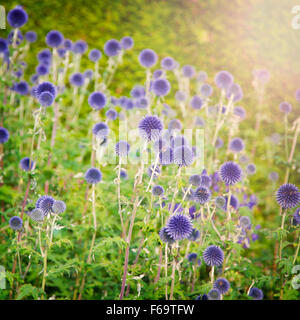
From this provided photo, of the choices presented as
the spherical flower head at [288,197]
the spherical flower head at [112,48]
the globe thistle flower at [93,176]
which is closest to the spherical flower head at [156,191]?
the globe thistle flower at [93,176]

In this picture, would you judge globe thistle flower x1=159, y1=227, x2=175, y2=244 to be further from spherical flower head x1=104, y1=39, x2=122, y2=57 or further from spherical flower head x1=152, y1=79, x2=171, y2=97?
spherical flower head x1=104, y1=39, x2=122, y2=57

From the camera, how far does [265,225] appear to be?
15.0ft

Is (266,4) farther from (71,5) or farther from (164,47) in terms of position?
(71,5)

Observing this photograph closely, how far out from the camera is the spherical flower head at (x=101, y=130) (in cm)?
267

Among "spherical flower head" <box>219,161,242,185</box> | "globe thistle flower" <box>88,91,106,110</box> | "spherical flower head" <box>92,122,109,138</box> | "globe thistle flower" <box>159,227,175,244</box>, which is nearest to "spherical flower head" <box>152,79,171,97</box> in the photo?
"globe thistle flower" <box>88,91,106,110</box>

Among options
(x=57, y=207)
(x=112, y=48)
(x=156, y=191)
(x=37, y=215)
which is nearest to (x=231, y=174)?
(x=156, y=191)

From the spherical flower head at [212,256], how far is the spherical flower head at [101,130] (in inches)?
47.4

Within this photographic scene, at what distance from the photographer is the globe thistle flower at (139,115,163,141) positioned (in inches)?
83.8

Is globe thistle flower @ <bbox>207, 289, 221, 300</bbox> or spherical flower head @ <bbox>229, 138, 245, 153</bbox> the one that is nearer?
globe thistle flower @ <bbox>207, 289, 221, 300</bbox>

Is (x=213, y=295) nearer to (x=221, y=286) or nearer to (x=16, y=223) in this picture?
(x=221, y=286)

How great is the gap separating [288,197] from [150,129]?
3.68 ft

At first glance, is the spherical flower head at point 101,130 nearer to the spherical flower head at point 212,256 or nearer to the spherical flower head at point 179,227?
the spherical flower head at point 179,227

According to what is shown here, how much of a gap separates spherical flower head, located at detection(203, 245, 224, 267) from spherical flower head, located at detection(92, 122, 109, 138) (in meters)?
1.20

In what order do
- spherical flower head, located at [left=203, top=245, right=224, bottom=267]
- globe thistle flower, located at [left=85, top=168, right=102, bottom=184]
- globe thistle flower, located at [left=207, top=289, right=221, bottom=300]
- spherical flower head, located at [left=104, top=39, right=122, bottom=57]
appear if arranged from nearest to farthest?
globe thistle flower, located at [left=207, top=289, right=221, bottom=300] → spherical flower head, located at [left=203, top=245, right=224, bottom=267] → globe thistle flower, located at [left=85, top=168, right=102, bottom=184] → spherical flower head, located at [left=104, top=39, right=122, bottom=57]
